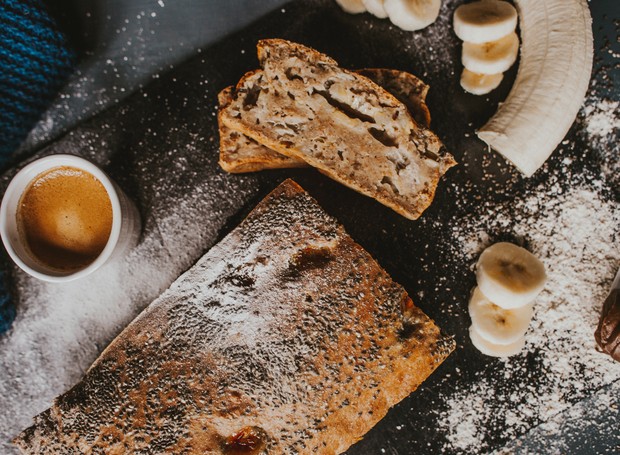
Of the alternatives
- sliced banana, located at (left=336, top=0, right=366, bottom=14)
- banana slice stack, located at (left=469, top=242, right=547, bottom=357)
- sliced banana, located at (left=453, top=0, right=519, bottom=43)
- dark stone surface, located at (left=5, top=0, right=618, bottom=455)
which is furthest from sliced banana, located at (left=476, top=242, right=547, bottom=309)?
sliced banana, located at (left=336, top=0, right=366, bottom=14)

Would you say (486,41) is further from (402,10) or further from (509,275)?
(509,275)

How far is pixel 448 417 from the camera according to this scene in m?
2.02

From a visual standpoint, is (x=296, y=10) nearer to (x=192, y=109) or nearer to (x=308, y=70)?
(x=308, y=70)

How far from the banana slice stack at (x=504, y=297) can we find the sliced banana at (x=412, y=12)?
871mm

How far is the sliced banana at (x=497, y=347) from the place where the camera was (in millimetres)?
1938

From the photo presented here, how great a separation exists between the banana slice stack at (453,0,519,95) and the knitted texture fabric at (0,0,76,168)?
1.46m

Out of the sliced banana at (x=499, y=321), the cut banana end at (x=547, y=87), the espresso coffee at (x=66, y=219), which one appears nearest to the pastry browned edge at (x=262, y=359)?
the sliced banana at (x=499, y=321)

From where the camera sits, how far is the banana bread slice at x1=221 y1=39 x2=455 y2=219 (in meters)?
1.82

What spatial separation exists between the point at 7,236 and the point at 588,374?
7.01 ft

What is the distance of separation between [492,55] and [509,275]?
800 mm

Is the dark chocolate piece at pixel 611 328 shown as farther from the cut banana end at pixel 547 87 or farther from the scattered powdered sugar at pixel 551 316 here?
the cut banana end at pixel 547 87

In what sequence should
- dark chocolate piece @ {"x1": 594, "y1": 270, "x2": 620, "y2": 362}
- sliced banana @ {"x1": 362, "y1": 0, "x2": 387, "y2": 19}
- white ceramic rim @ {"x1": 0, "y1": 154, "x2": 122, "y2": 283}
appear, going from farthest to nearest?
sliced banana @ {"x1": 362, "y1": 0, "x2": 387, "y2": 19} < dark chocolate piece @ {"x1": 594, "y1": 270, "x2": 620, "y2": 362} < white ceramic rim @ {"x1": 0, "y1": 154, "x2": 122, "y2": 283}

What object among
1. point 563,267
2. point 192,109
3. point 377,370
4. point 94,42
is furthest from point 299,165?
point 563,267

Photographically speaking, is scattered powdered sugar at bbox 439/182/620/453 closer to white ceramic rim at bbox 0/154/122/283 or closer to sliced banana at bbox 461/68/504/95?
sliced banana at bbox 461/68/504/95
